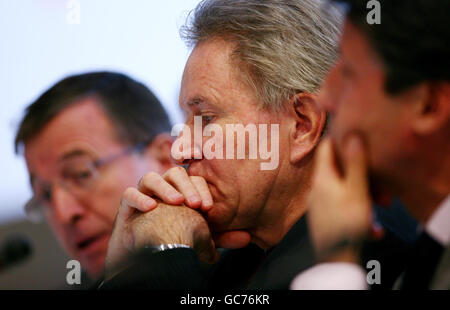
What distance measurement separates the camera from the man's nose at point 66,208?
1.80 metres

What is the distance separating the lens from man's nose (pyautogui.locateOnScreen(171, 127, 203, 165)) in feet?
4.77

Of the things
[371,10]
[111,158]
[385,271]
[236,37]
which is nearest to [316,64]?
[236,37]

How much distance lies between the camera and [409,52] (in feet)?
2.97

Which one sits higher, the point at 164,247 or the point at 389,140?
the point at 389,140

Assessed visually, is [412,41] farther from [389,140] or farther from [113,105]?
[113,105]

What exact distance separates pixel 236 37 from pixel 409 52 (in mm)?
611

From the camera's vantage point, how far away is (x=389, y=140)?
0.98m

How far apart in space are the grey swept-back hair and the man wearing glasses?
2.10ft

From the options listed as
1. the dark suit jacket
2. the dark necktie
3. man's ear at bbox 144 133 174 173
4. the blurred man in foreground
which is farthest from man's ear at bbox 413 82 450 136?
man's ear at bbox 144 133 174 173

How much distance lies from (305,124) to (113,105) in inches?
34.8

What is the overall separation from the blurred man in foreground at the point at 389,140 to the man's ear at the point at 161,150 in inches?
39.4

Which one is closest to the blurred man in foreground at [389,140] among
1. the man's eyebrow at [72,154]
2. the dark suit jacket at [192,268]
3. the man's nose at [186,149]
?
the dark suit jacket at [192,268]

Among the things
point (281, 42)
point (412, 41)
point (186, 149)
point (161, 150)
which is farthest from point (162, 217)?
point (412, 41)

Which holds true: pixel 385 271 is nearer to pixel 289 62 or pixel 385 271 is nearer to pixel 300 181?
pixel 300 181
